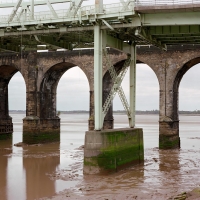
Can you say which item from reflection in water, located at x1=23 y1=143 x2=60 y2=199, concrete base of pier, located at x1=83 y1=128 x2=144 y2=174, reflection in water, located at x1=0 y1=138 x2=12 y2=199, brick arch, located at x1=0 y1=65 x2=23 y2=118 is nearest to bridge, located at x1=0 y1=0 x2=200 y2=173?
concrete base of pier, located at x1=83 y1=128 x2=144 y2=174

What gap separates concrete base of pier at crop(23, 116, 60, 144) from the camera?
1531 inches

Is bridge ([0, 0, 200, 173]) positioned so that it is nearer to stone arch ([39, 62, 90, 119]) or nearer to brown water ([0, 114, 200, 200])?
brown water ([0, 114, 200, 200])

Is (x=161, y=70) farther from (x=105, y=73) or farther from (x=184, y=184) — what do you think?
(x=184, y=184)

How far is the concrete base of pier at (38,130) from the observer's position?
128 feet

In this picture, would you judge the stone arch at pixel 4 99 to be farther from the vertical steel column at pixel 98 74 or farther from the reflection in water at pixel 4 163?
the vertical steel column at pixel 98 74

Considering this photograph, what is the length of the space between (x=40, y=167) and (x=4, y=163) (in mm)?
3141

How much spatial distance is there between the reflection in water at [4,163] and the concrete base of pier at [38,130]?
2.10 m

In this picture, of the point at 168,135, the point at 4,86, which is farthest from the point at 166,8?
the point at 4,86

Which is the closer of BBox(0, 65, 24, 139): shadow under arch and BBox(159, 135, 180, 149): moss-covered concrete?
BBox(159, 135, 180, 149): moss-covered concrete

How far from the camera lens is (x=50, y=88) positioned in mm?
41812

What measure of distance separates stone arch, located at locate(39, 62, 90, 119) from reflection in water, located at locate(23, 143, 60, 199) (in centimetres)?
343

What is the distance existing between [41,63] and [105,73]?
22.6 ft

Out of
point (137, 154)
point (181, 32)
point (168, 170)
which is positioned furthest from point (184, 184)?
point (181, 32)

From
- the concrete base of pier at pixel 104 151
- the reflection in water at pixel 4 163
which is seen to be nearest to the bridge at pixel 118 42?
the concrete base of pier at pixel 104 151
